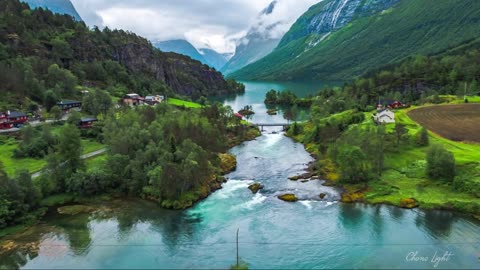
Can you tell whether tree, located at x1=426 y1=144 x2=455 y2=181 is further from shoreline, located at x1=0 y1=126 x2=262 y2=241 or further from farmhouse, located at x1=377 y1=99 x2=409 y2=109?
farmhouse, located at x1=377 y1=99 x2=409 y2=109

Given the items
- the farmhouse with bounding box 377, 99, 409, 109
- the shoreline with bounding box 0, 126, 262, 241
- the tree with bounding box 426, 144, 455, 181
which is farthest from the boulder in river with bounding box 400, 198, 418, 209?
the farmhouse with bounding box 377, 99, 409, 109

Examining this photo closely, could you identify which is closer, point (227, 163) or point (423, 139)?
point (423, 139)

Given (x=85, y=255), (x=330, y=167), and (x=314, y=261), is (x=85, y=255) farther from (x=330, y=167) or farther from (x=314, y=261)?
(x=330, y=167)

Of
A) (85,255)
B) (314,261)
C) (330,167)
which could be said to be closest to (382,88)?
(330,167)

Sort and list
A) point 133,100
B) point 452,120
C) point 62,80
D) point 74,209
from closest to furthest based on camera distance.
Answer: point 74,209, point 452,120, point 62,80, point 133,100

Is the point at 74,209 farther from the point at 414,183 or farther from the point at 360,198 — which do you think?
the point at 414,183

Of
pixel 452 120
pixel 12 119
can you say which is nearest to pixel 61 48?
pixel 12 119
